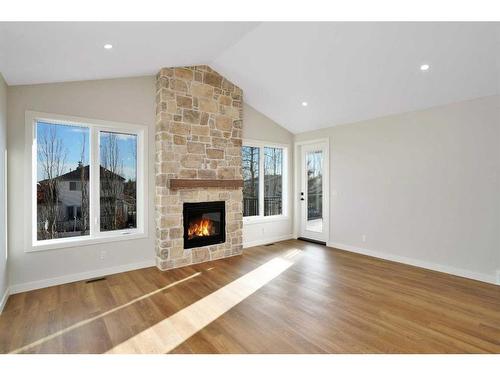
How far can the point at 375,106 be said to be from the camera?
4.54 m

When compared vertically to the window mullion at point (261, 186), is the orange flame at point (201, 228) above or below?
below

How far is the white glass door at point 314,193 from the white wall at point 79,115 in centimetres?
347

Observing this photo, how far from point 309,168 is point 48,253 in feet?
16.4

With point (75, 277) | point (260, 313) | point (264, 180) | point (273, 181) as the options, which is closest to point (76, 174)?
point (75, 277)

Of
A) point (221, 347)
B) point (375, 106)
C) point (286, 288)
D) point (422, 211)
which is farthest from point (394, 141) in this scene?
point (221, 347)

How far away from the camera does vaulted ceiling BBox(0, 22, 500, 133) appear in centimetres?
263

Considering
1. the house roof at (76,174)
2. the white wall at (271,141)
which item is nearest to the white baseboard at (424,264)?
the white wall at (271,141)

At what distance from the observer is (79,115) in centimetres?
367

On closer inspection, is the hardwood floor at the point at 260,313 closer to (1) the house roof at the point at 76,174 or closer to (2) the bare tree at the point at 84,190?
(2) the bare tree at the point at 84,190

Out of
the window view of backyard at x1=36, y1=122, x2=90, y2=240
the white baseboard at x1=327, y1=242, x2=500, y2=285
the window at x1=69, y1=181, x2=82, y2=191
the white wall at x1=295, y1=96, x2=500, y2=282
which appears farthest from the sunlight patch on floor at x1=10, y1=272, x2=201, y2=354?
the white wall at x1=295, y1=96, x2=500, y2=282

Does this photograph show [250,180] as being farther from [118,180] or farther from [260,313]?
[260,313]

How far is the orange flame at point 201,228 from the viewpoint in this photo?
177 inches
